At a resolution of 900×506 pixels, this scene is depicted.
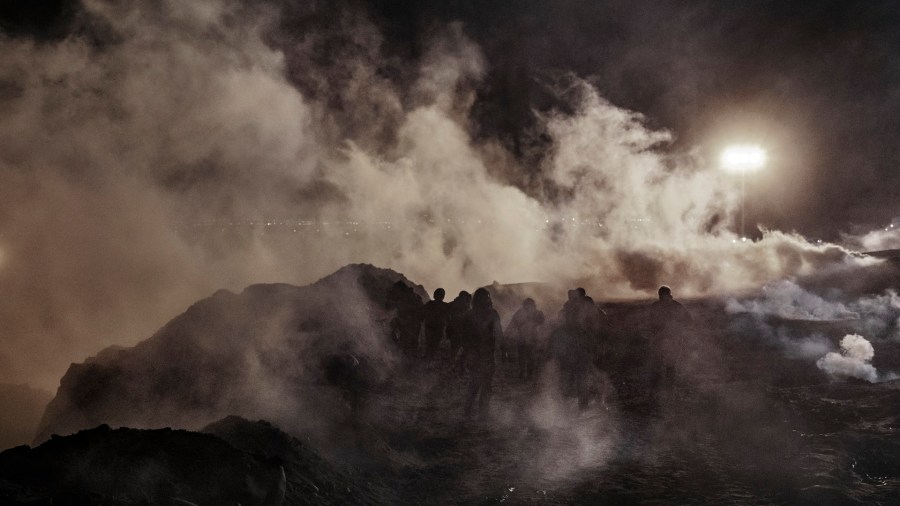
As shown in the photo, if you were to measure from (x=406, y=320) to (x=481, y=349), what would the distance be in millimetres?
2455

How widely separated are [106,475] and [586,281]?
58.1 feet

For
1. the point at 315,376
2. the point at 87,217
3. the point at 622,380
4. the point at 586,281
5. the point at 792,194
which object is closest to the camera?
the point at 315,376

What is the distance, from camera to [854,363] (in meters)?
10.1

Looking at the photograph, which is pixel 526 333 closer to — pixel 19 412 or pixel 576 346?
pixel 576 346

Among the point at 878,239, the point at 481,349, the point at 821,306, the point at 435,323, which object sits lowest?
the point at 481,349

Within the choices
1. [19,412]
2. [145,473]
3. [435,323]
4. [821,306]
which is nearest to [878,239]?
[821,306]

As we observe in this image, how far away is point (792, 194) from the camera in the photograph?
37719 mm

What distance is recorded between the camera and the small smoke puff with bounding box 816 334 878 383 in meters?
9.96

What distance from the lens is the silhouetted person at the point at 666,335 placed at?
9625 millimetres

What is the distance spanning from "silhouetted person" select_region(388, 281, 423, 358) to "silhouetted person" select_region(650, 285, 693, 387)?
15.7 feet

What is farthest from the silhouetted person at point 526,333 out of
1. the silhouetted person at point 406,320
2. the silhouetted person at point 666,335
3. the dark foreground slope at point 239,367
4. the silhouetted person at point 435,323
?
the dark foreground slope at point 239,367

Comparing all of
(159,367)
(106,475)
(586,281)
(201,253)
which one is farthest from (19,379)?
(586,281)

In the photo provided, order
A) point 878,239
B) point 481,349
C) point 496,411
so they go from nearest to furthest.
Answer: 1. point 496,411
2. point 481,349
3. point 878,239

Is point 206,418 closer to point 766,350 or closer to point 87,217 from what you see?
point 766,350
